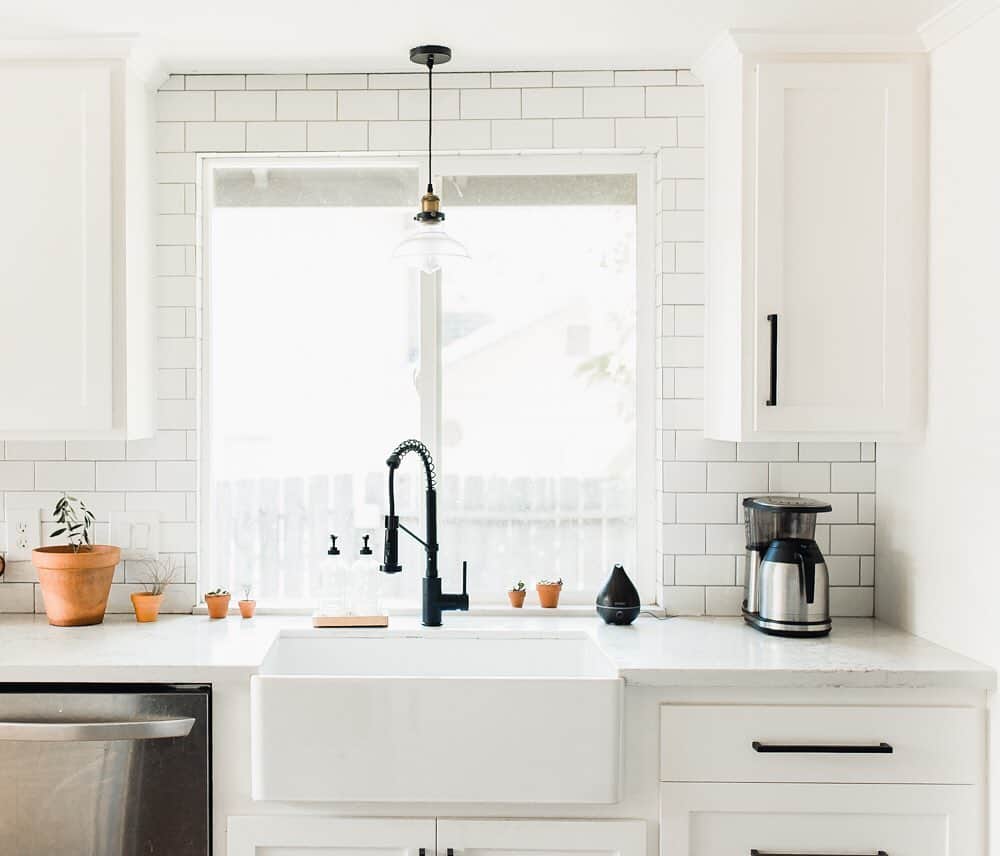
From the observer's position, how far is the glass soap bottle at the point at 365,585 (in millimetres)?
2414

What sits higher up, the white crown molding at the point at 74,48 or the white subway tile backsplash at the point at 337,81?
the white subway tile backsplash at the point at 337,81

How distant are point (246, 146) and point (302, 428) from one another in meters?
0.78

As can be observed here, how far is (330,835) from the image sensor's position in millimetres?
1934

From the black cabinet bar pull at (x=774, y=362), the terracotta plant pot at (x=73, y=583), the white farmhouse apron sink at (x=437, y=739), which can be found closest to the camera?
the white farmhouse apron sink at (x=437, y=739)

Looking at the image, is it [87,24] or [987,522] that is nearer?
[987,522]

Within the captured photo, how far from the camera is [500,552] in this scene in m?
2.60

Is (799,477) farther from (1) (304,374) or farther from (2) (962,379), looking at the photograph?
(1) (304,374)

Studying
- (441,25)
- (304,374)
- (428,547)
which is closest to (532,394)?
(428,547)

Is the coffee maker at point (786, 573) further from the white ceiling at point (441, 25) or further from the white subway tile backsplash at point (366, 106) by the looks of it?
the white subway tile backsplash at point (366, 106)

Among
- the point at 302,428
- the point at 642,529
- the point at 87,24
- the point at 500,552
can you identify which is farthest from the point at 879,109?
the point at 87,24

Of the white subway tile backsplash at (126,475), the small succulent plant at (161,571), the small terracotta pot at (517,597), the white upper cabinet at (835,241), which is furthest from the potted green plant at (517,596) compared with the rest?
the white subway tile backsplash at (126,475)

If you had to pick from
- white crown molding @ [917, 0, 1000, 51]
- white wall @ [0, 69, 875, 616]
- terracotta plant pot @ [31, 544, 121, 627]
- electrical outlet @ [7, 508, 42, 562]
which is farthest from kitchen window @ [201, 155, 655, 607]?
white crown molding @ [917, 0, 1000, 51]

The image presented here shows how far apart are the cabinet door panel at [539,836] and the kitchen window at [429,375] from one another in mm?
749

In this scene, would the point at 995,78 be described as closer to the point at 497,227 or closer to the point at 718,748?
the point at 497,227
